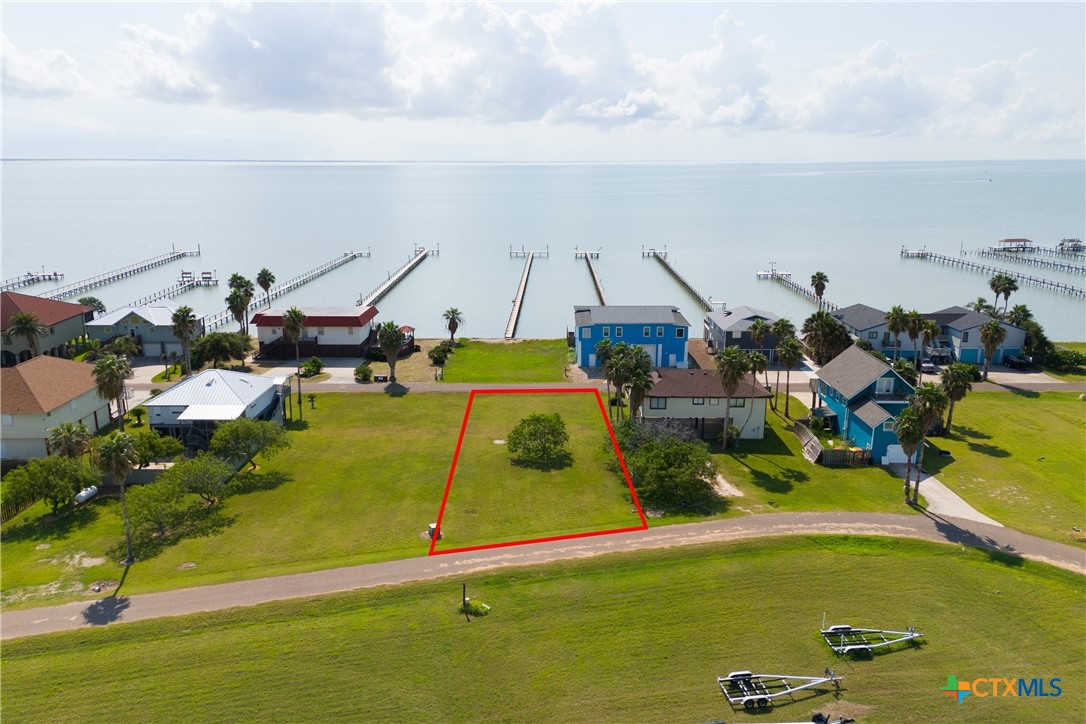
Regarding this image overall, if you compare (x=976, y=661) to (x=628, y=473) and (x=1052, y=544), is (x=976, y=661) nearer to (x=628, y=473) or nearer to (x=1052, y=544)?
(x=1052, y=544)

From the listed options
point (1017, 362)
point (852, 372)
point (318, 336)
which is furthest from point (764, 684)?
point (1017, 362)

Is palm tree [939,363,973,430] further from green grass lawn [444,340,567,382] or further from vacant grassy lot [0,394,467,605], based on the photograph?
vacant grassy lot [0,394,467,605]

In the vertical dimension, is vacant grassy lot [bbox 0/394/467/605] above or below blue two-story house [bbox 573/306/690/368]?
below

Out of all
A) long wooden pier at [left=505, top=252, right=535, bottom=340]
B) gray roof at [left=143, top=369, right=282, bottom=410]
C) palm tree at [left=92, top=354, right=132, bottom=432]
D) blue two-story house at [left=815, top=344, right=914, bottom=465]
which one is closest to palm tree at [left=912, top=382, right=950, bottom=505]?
blue two-story house at [left=815, top=344, right=914, bottom=465]

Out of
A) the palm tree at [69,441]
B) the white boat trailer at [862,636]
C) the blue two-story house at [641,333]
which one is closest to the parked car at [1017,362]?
the blue two-story house at [641,333]

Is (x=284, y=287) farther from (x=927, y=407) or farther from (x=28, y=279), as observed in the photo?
(x=927, y=407)

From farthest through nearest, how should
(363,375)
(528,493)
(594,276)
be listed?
(594,276)
(363,375)
(528,493)

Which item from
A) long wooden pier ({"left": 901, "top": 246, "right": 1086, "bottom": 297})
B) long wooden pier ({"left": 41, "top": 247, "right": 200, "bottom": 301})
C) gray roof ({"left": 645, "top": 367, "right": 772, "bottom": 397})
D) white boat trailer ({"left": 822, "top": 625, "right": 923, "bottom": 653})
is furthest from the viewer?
long wooden pier ({"left": 901, "top": 246, "right": 1086, "bottom": 297})
